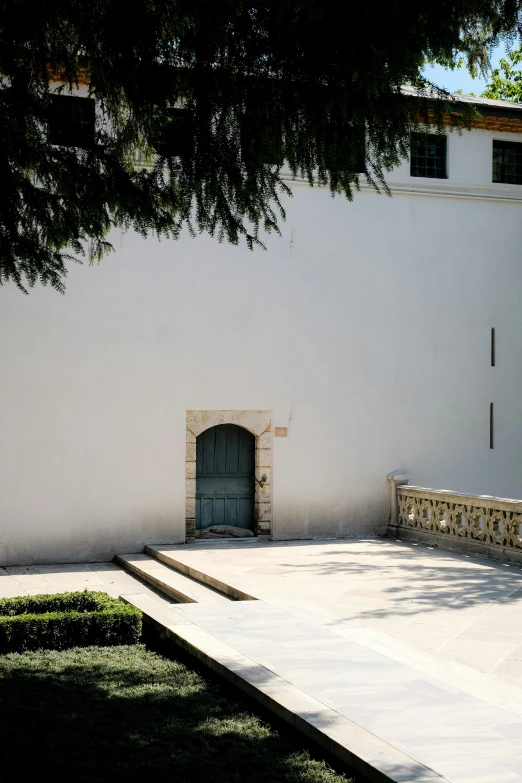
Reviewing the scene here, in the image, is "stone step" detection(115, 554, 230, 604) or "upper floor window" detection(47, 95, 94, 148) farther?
"stone step" detection(115, 554, 230, 604)

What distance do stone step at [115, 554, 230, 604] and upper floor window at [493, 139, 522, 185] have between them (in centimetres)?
824

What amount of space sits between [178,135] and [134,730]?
3.41 m

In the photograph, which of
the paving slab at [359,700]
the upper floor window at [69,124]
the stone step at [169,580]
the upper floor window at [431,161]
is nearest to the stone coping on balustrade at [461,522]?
the stone step at [169,580]

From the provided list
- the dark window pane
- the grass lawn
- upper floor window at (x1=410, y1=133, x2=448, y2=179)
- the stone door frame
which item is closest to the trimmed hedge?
the grass lawn

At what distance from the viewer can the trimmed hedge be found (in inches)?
293

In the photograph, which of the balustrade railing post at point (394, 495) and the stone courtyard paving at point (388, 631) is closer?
the stone courtyard paving at point (388, 631)

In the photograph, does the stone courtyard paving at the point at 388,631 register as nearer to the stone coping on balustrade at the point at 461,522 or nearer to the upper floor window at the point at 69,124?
the stone coping on balustrade at the point at 461,522

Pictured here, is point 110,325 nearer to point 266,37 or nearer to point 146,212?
point 146,212

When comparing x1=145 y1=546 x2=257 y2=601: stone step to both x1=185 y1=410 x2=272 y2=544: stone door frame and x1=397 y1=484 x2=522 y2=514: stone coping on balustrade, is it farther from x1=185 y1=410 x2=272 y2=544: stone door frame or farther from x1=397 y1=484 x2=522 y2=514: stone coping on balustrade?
x1=397 y1=484 x2=522 y2=514: stone coping on balustrade

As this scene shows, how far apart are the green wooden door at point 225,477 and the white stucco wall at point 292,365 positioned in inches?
18.6

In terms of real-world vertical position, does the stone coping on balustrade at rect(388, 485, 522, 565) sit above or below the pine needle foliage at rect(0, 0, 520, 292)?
below

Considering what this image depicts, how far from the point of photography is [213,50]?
439 cm

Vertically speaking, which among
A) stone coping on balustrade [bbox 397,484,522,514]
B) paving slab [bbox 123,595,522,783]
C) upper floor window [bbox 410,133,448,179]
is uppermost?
upper floor window [bbox 410,133,448,179]

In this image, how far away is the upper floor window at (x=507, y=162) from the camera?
14.5 m
